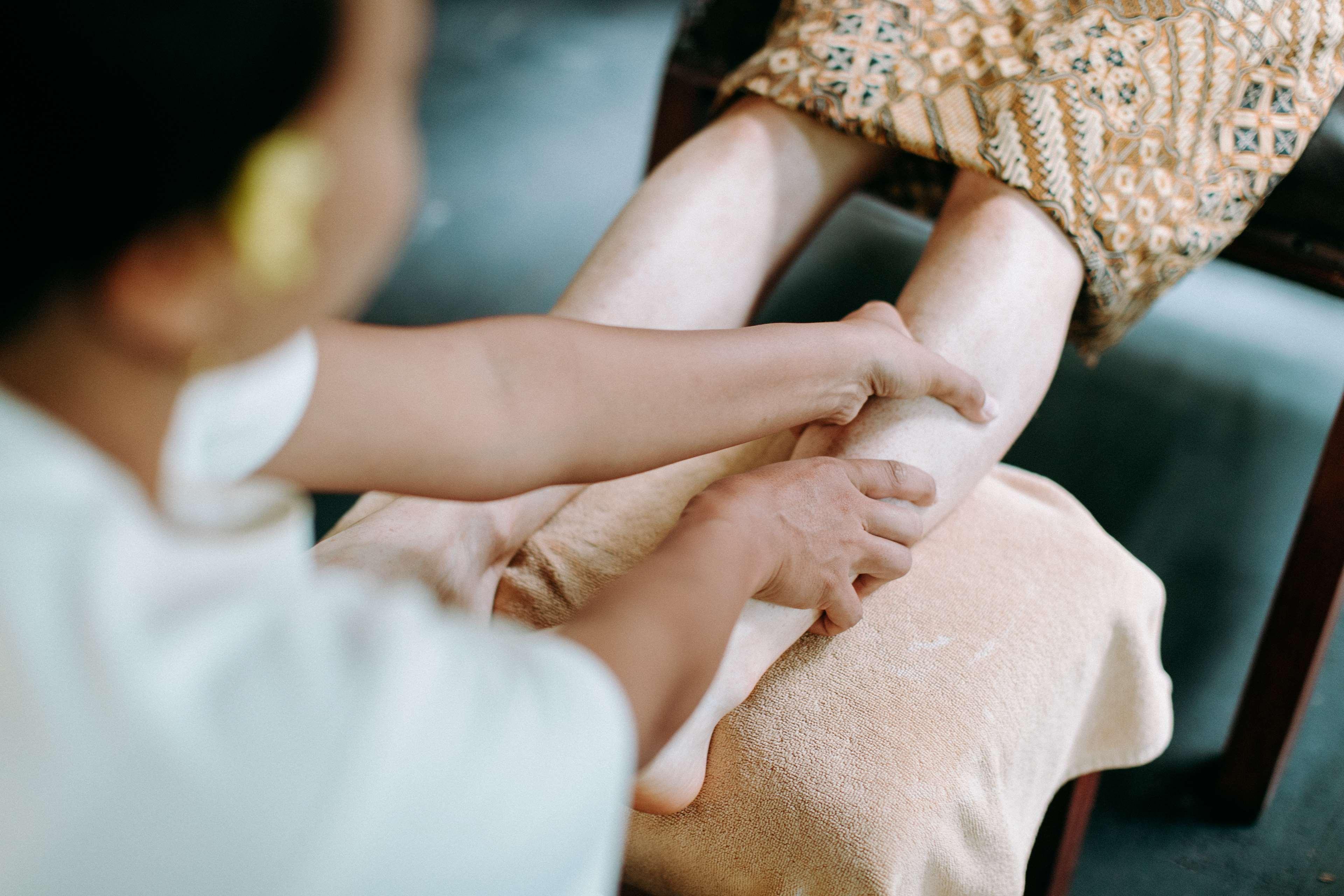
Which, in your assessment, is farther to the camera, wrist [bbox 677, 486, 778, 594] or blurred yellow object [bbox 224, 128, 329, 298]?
wrist [bbox 677, 486, 778, 594]

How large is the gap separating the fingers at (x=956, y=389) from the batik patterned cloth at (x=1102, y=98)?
181 millimetres

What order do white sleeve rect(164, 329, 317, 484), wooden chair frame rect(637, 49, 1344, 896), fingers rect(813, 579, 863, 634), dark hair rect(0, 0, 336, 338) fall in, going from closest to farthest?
1. dark hair rect(0, 0, 336, 338)
2. white sleeve rect(164, 329, 317, 484)
3. fingers rect(813, 579, 863, 634)
4. wooden chair frame rect(637, 49, 1344, 896)

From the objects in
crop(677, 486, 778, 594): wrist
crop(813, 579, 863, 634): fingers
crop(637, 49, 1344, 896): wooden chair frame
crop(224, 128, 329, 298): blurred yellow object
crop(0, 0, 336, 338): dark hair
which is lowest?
crop(637, 49, 1344, 896): wooden chair frame

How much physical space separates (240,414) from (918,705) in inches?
18.1

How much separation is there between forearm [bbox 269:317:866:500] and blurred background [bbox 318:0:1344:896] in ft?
2.09

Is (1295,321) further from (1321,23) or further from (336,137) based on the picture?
(336,137)

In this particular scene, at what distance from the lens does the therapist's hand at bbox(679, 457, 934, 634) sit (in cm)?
68

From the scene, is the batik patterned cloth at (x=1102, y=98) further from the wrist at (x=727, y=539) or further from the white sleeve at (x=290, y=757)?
the white sleeve at (x=290, y=757)

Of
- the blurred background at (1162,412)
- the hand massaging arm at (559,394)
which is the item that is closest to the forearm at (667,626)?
the hand massaging arm at (559,394)

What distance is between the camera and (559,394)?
679 millimetres

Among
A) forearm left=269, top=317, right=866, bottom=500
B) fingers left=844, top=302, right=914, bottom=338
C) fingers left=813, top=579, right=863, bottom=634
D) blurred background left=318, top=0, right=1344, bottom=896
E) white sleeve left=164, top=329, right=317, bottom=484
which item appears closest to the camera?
white sleeve left=164, top=329, right=317, bottom=484

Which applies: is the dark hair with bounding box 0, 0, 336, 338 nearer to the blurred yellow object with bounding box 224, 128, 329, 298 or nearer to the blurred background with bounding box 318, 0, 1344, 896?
the blurred yellow object with bounding box 224, 128, 329, 298

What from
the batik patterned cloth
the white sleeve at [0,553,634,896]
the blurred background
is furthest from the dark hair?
the blurred background

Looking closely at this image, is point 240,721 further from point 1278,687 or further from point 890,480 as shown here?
point 1278,687
